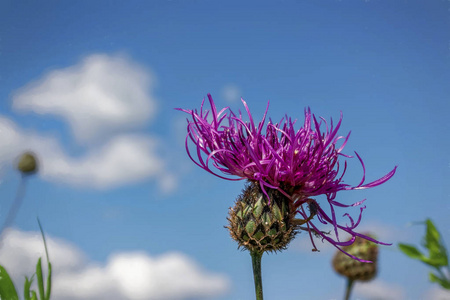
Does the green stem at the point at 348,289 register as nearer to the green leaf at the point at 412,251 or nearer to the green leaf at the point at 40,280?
the green leaf at the point at 40,280

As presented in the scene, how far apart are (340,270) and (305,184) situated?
3.91 metres

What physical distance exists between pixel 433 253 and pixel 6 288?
1.14 metres

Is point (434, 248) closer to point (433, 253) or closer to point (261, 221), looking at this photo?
point (433, 253)

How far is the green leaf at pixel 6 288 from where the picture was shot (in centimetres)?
125

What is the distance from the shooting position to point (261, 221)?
9.25 ft

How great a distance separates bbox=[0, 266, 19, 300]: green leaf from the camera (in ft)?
4.09

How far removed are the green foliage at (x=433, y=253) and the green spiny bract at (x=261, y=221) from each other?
2.34 meters

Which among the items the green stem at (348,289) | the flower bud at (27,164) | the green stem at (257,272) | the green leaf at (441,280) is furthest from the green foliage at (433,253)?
the flower bud at (27,164)

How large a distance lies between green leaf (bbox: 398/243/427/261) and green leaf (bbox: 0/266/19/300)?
1.10 m

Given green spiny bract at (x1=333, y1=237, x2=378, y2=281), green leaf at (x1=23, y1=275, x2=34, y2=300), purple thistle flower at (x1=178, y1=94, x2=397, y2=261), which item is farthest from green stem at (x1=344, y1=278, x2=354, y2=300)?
green leaf at (x1=23, y1=275, x2=34, y2=300)

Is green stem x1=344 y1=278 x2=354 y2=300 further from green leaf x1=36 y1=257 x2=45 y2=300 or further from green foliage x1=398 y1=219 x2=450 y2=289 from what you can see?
green foliage x1=398 y1=219 x2=450 y2=289

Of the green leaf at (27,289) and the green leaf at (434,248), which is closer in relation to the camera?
the green leaf at (434,248)

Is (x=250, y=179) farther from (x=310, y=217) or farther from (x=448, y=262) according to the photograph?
(x=448, y=262)

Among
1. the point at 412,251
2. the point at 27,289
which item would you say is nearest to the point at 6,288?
the point at 27,289
